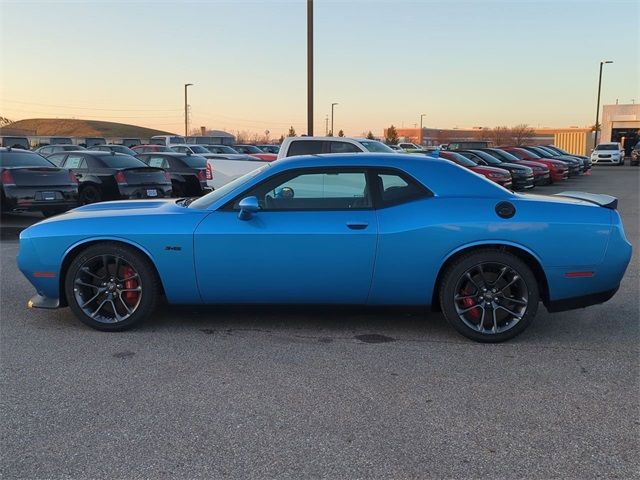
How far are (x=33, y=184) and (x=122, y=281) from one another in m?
7.42

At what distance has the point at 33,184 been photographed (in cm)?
1105

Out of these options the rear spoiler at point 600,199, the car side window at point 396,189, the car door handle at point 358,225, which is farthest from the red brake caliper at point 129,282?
the rear spoiler at point 600,199

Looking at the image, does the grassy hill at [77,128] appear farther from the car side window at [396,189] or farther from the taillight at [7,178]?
the car side window at [396,189]

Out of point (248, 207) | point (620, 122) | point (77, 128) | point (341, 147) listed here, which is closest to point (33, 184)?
point (341, 147)

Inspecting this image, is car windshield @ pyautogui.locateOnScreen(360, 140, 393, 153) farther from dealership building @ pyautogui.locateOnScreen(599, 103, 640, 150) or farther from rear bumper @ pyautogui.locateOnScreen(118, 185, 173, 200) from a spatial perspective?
dealership building @ pyautogui.locateOnScreen(599, 103, 640, 150)

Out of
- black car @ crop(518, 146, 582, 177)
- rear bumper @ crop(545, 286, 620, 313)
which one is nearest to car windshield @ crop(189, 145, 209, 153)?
black car @ crop(518, 146, 582, 177)

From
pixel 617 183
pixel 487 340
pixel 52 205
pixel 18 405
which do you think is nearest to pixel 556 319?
pixel 487 340

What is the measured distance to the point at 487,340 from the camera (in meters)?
4.56

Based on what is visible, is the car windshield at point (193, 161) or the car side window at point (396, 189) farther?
the car windshield at point (193, 161)

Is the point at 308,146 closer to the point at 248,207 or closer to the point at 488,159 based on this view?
the point at 248,207

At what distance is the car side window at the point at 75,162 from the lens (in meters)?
13.3

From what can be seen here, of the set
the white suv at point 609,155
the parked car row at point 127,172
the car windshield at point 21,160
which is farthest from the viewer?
the white suv at point 609,155

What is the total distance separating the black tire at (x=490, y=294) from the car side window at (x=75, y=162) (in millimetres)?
10955

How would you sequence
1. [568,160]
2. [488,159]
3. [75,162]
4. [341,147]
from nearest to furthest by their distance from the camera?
[341,147] < [75,162] < [488,159] < [568,160]
